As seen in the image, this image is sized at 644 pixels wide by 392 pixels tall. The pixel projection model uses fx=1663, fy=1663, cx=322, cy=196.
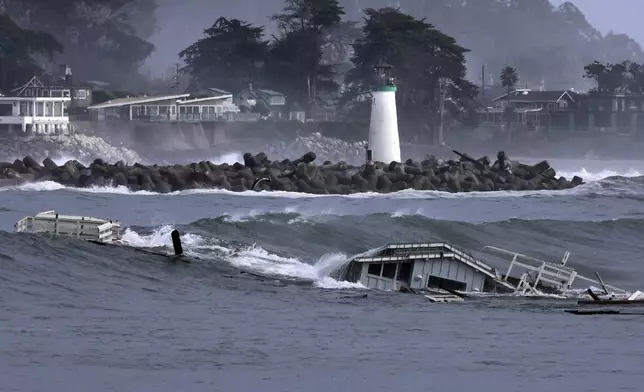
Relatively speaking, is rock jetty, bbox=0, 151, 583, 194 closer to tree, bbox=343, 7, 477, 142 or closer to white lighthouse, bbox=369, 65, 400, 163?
white lighthouse, bbox=369, 65, 400, 163

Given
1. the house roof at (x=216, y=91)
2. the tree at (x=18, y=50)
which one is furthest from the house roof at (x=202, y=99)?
the tree at (x=18, y=50)

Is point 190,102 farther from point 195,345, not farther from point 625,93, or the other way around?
point 195,345

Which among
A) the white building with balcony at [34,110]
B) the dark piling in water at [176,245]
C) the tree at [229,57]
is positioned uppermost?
the tree at [229,57]

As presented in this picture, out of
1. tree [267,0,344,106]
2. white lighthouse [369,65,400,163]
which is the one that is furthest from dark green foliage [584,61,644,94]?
white lighthouse [369,65,400,163]

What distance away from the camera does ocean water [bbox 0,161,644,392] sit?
64.4 feet

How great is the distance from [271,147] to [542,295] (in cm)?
6344

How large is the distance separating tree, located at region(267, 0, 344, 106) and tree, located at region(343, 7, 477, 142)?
2255 mm

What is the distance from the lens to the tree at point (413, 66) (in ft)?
318

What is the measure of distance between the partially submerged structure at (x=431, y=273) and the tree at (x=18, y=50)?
6394 cm

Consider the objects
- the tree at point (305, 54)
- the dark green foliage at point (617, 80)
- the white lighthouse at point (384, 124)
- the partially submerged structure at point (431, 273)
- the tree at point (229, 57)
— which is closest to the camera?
the partially submerged structure at point (431, 273)

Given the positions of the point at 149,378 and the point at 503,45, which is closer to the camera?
the point at 149,378

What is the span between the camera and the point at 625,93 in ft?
379

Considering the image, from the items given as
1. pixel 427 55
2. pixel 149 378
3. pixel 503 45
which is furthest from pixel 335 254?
pixel 503 45

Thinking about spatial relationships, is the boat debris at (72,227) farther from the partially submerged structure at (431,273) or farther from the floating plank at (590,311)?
the floating plank at (590,311)
